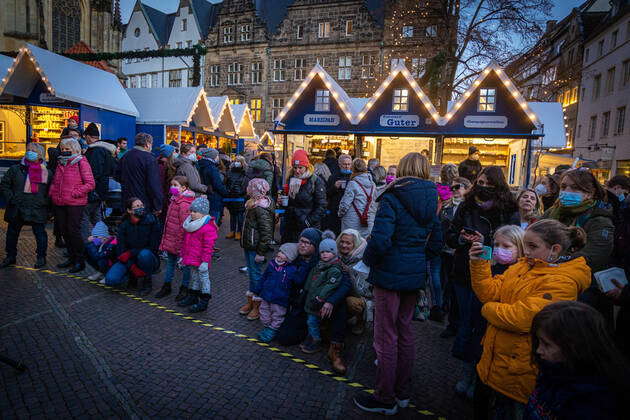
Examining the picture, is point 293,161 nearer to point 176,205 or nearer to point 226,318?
point 176,205

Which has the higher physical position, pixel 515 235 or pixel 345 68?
pixel 345 68

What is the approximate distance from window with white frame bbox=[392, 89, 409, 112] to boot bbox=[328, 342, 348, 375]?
9.32m

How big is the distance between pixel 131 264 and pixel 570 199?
17.6 feet

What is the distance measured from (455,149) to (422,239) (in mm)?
11798

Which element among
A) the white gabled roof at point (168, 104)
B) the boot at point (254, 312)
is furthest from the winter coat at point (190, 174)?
the white gabled roof at point (168, 104)

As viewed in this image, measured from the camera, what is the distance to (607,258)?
2.94 meters

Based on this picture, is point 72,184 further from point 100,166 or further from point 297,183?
point 297,183

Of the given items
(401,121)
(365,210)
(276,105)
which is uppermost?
(276,105)

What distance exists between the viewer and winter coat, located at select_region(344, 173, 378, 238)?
5844 millimetres

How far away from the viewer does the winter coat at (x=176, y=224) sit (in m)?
5.42

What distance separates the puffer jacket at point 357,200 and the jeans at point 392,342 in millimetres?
2770

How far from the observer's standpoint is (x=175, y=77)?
138 feet

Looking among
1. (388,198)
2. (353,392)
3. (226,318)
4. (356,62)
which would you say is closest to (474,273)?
(388,198)

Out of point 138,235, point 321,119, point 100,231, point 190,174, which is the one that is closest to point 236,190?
point 190,174
